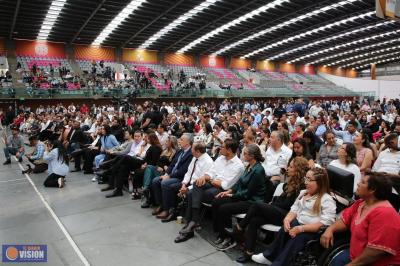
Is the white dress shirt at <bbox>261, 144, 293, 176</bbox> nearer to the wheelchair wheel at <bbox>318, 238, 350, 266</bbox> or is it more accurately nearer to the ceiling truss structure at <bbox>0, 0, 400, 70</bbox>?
the wheelchair wheel at <bbox>318, 238, 350, 266</bbox>

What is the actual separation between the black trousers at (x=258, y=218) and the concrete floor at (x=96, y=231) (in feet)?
1.09

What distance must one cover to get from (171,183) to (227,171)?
3.36 feet

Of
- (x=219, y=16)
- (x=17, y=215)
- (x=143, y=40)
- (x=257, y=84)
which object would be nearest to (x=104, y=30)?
(x=143, y=40)

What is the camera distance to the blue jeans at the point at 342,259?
253cm

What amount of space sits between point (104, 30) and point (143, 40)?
424 centimetres

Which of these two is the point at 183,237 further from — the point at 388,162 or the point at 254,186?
the point at 388,162

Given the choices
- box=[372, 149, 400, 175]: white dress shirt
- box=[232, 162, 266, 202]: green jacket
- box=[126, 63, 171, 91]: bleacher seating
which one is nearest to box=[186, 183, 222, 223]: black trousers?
box=[232, 162, 266, 202]: green jacket

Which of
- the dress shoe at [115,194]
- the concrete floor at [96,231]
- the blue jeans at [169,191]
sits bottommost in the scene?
the concrete floor at [96,231]

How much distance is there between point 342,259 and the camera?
8.34 ft

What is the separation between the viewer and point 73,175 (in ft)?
25.8

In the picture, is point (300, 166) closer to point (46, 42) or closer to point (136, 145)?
point (136, 145)

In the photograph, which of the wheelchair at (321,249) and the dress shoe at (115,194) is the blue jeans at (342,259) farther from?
the dress shoe at (115,194)

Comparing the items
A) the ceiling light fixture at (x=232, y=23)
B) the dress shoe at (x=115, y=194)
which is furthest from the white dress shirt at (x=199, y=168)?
the ceiling light fixture at (x=232, y=23)

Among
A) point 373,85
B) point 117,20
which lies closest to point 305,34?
point 117,20
